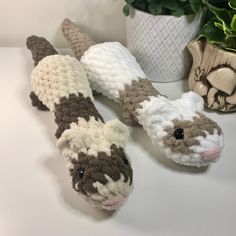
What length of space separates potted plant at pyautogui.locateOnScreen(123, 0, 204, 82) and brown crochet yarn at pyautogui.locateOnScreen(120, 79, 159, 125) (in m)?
0.08

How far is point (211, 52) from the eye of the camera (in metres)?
0.57

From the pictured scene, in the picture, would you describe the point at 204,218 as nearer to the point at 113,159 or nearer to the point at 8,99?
the point at 113,159

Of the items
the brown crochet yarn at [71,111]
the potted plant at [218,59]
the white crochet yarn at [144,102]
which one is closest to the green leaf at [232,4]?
the potted plant at [218,59]

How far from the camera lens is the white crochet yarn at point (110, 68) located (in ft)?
1.82

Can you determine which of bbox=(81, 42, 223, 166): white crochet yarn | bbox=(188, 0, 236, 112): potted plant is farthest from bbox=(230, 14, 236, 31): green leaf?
bbox=(81, 42, 223, 166): white crochet yarn

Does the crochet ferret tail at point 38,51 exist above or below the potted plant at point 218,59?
below

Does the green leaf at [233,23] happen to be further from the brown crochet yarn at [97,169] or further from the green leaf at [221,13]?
the brown crochet yarn at [97,169]

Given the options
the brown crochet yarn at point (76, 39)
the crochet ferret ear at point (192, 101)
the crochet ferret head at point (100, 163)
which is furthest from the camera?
the brown crochet yarn at point (76, 39)

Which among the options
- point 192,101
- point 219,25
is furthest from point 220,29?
point 192,101

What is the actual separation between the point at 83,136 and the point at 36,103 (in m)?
0.17

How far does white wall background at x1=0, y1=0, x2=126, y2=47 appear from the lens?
726mm

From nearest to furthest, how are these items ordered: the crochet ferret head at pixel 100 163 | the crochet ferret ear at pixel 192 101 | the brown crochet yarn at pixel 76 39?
the crochet ferret head at pixel 100 163 < the crochet ferret ear at pixel 192 101 < the brown crochet yarn at pixel 76 39

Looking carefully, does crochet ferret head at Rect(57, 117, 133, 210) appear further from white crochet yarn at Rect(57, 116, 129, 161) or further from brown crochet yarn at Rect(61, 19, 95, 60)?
brown crochet yarn at Rect(61, 19, 95, 60)

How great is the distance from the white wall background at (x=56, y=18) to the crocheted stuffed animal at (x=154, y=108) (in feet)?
0.39
